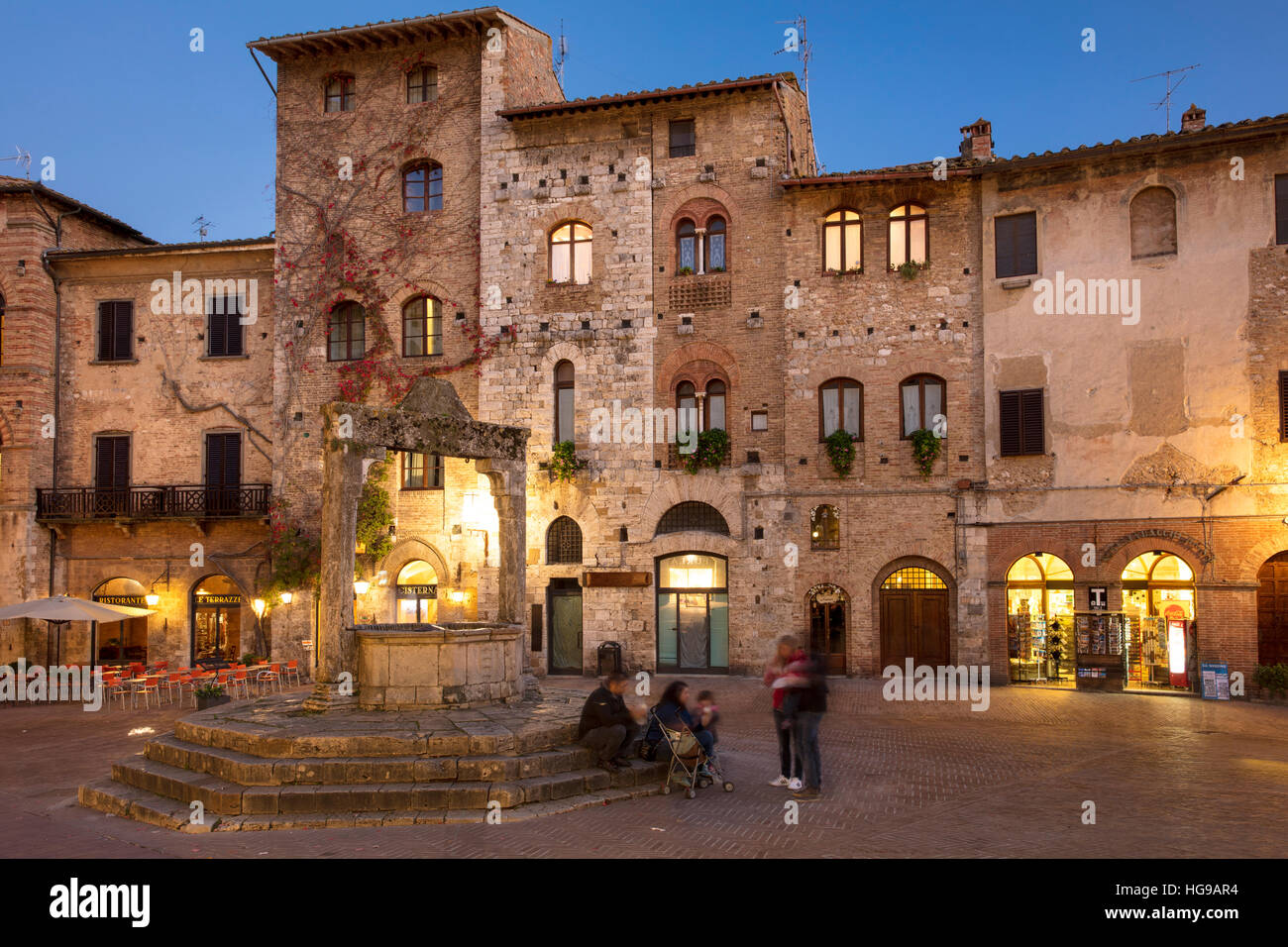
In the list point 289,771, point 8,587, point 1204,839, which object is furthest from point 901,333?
point 8,587

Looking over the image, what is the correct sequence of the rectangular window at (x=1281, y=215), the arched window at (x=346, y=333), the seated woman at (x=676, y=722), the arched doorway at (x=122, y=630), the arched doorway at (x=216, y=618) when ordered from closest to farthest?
the seated woman at (x=676, y=722)
the rectangular window at (x=1281, y=215)
the arched window at (x=346, y=333)
the arched doorway at (x=216, y=618)
the arched doorway at (x=122, y=630)

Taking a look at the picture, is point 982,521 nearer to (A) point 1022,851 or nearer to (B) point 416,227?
(A) point 1022,851

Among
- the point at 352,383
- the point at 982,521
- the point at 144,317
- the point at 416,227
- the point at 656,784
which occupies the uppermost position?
the point at 416,227

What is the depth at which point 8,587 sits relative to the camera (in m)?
27.0

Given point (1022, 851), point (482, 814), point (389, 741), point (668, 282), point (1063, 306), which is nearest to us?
point (1022, 851)

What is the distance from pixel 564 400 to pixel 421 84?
9.29 m

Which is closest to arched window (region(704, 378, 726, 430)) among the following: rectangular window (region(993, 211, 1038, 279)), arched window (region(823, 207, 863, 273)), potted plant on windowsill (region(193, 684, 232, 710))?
arched window (region(823, 207, 863, 273))

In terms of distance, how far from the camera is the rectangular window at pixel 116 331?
28109mm

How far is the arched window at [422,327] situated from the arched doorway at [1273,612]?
63.4 feet

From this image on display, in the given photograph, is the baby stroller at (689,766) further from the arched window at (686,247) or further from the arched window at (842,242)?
the arched window at (686,247)

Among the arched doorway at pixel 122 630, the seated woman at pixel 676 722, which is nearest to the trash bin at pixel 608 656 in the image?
the seated woman at pixel 676 722

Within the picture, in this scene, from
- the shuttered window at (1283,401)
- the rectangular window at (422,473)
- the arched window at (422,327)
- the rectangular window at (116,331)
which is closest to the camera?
the shuttered window at (1283,401)

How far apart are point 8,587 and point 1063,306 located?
26938mm

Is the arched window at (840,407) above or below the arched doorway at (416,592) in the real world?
above
